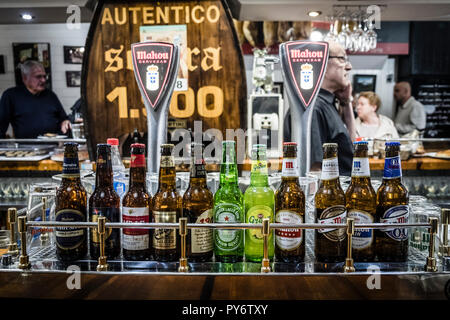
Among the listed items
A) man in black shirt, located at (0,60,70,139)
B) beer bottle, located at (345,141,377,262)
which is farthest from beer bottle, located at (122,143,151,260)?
man in black shirt, located at (0,60,70,139)

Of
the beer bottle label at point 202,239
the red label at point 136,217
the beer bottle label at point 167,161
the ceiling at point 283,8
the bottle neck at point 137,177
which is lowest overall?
the beer bottle label at point 202,239

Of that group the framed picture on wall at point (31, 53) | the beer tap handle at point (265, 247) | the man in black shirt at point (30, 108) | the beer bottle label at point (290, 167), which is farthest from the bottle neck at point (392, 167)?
the framed picture on wall at point (31, 53)

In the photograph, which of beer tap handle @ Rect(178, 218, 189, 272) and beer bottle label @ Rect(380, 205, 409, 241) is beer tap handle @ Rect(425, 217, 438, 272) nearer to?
beer bottle label @ Rect(380, 205, 409, 241)

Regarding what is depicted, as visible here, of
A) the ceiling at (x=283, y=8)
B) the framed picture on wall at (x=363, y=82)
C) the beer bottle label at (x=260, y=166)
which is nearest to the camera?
the beer bottle label at (x=260, y=166)

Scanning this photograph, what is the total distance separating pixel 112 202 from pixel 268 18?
2.97 meters

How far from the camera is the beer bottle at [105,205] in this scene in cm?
92

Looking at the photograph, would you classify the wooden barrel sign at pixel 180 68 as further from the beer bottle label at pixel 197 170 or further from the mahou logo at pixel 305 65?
the beer bottle label at pixel 197 170

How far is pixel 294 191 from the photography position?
943 mm

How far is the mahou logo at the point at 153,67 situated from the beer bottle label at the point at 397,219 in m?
0.71

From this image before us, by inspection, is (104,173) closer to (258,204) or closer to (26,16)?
(258,204)

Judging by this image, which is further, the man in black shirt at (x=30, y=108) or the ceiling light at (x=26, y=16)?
the man in black shirt at (x=30, y=108)

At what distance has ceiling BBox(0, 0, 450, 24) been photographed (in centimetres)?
310

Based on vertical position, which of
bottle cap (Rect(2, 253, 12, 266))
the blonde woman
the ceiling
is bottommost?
bottle cap (Rect(2, 253, 12, 266))

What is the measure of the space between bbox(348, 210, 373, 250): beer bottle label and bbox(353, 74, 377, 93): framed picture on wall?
17.4 ft
